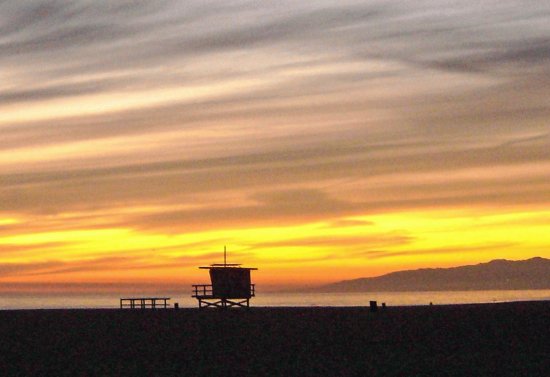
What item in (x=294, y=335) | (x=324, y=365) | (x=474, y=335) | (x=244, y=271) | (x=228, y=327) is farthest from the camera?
(x=244, y=271)

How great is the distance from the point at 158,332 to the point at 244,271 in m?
30.1

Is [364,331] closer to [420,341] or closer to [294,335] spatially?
[294,335]

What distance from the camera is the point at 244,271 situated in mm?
72000

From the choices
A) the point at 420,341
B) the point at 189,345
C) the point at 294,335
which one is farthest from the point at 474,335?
the point at 189,345

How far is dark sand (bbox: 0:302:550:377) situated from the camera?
24111 mm

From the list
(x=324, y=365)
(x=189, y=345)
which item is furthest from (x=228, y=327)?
(x=324, y=365)

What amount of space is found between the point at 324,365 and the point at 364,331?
14660 millimetres

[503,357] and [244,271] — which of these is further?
[244,271]

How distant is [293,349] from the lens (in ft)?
100

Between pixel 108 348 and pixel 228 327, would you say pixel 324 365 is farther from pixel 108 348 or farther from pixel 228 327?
pixel 228 327

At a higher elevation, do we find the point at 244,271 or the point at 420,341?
the point at 244,271

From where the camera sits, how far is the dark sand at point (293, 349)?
2411cm

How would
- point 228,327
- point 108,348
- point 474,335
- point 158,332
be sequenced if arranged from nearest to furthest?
point 108,348, point 474,335, point 158,332, point 228,327

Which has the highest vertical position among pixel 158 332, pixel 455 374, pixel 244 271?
pixel 244 271
